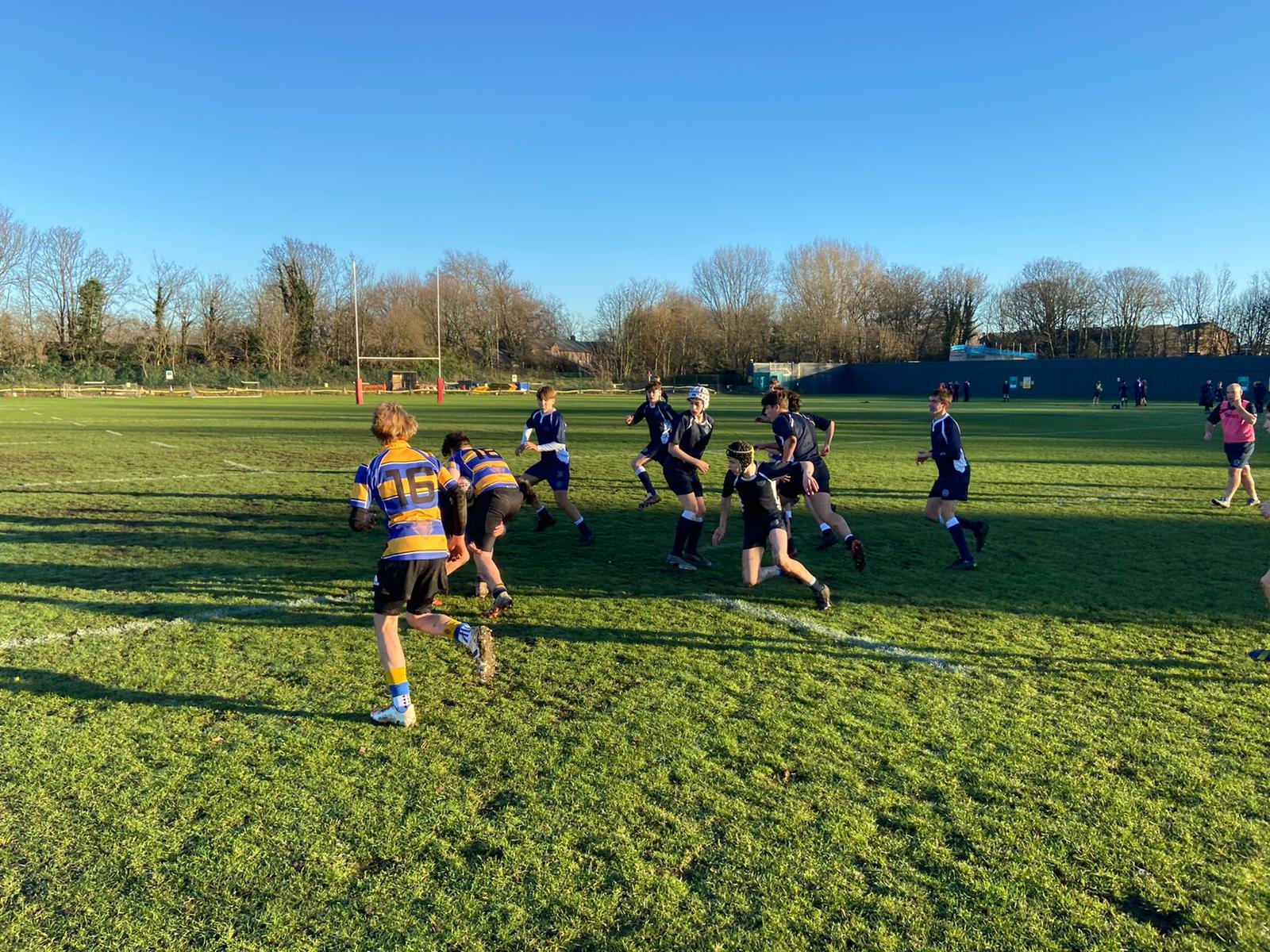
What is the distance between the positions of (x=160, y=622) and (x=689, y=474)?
4924 millimetres

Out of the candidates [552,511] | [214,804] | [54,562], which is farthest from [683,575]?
[54,562]

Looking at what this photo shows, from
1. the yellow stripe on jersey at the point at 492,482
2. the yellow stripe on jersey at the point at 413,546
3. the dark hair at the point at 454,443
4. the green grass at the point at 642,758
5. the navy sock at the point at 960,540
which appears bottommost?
the green grass at the point at 642,758

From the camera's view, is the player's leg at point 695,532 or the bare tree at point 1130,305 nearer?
the player's leg at point 695,532

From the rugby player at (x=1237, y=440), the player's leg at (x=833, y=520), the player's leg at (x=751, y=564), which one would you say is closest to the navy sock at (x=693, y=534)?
the player's leg at (x=833, y=520)

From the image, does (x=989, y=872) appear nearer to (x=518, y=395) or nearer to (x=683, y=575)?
(x=683, y=575)

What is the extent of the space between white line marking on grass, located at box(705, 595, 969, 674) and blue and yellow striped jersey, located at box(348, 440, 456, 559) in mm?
2836

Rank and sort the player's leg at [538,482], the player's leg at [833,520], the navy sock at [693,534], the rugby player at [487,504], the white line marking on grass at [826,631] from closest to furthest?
the white line marking on grass at [826,631] → the rugby player at [487,504] → the player's leg at [833,520] → the navy sock at [693,534] → the player's leg at [538,482]

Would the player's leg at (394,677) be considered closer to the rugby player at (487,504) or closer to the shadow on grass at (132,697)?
the shadow on grass at (132,697)

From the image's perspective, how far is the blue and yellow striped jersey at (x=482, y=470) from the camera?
21.4 feet

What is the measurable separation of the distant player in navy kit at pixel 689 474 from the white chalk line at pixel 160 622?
10.4 feet

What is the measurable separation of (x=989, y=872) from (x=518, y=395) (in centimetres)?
6186

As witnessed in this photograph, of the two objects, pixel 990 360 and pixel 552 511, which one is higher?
pixel 990 360

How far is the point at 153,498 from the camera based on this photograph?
37.5 ft

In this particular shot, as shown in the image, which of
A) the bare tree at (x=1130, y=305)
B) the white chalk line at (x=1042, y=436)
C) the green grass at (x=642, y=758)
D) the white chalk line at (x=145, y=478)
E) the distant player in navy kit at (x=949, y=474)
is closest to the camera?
the green grass at (x=642, y=758)
